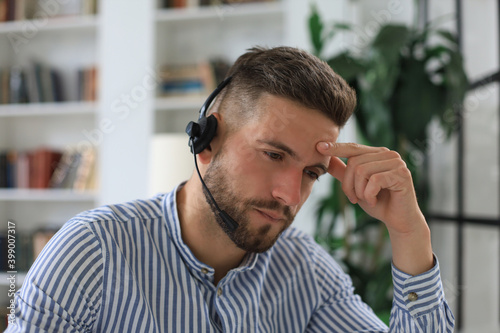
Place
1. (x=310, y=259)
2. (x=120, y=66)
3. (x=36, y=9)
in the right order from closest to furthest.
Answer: (x=310, y=259) < (x=120, y=66) < (x=36, y=9)

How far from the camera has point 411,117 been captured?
2.03m

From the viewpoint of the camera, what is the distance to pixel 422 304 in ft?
3.11

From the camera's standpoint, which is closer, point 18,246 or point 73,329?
point 73,329

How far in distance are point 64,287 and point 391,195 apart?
62cm

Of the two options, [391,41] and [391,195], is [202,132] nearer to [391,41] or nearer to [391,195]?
[391,195]

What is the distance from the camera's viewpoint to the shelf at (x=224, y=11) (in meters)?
3.18

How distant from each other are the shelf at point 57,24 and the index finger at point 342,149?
9.32 ft

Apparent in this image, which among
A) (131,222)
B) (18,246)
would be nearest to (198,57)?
(18,246)

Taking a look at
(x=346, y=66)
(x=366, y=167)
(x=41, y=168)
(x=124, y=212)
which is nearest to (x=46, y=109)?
(x=41, y=168)

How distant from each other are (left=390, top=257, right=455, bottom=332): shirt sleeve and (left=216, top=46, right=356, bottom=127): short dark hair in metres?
0.34

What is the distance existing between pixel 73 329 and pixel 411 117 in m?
1.65

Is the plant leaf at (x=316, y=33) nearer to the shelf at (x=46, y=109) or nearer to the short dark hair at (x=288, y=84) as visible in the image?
the short dark hair at (x=288, y=84)

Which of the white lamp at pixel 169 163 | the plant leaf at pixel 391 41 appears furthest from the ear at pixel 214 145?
the plant leaf at pixel 391 41

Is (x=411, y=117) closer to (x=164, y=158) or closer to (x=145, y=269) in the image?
(x=164, y=158)
